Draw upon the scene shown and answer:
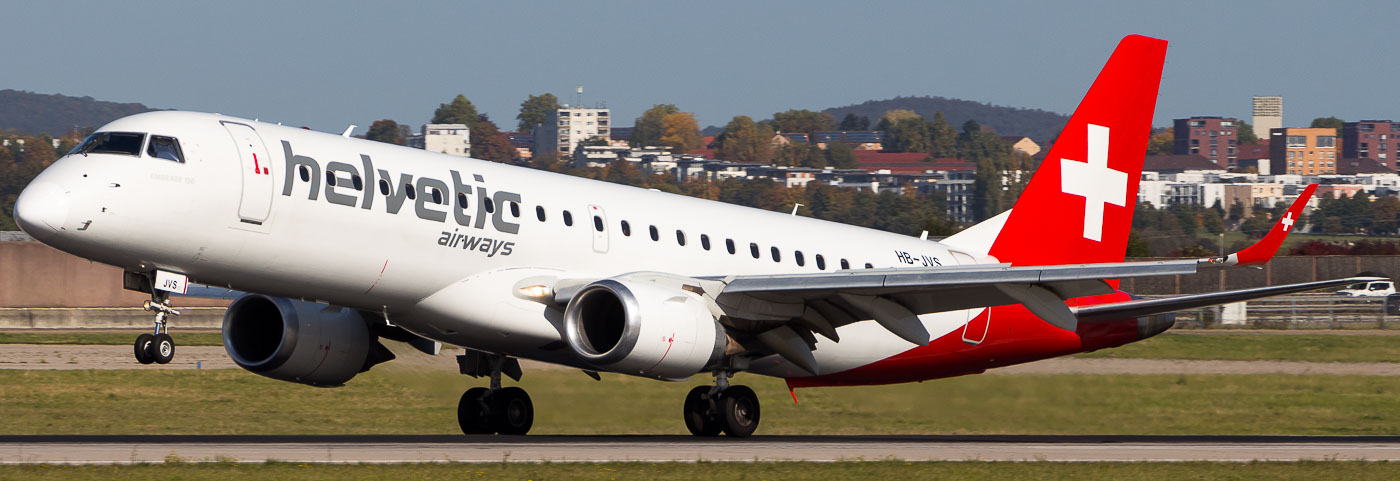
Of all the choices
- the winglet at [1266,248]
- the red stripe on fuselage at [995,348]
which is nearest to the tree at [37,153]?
the red stripe on fuselage at [995,348]

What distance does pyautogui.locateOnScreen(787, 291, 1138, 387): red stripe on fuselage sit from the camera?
27938 millimetres

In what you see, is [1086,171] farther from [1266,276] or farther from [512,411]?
[1266,276]

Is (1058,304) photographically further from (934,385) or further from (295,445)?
(295,445)

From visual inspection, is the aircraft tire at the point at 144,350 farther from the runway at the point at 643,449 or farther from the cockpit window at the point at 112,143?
the cockpit window at the point at 112,143

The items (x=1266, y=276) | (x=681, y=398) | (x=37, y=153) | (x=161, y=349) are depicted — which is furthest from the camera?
(x=37, y=153)

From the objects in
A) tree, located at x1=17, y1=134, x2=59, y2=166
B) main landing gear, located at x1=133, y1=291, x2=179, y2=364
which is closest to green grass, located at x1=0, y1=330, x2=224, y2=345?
main landing gear, located at x1=133, y1=291, x2=179, y2=364

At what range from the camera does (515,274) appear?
77.0ft

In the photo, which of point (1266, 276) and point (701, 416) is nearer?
point (701, 416)

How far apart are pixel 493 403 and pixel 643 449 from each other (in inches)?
209

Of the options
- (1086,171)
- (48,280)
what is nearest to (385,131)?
(48,280)

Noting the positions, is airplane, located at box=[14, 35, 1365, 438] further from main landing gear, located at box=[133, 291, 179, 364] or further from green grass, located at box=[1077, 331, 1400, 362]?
green grass, located at box=[1077, 331, 1400, 362]

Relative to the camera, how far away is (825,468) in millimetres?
19656

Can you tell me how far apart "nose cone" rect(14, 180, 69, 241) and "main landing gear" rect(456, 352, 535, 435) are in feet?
26.3

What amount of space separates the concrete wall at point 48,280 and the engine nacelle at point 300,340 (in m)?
41.1
